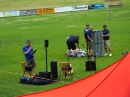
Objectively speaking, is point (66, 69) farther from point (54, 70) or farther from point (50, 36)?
point (50, 36)

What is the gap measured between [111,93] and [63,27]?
124 feet

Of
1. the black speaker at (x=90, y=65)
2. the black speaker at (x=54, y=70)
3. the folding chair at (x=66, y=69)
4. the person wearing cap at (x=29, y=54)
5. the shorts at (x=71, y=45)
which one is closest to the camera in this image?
the black speaker at (x=54, y=70)

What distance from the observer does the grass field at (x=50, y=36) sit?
26316 millimetres

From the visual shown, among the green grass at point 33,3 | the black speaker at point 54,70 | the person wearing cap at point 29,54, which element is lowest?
the black speaker at point 54,70

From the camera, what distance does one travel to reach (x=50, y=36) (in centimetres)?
4509

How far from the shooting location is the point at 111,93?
14.2 m

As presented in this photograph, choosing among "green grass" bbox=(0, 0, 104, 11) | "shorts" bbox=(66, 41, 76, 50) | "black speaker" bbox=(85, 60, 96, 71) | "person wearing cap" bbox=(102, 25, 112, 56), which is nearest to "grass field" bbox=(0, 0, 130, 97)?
"green grass" bbox=(0, 0, 104, 11)

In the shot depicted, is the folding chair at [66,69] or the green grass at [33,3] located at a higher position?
the green grass at [33,3]

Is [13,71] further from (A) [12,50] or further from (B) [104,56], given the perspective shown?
(A) [12,50]

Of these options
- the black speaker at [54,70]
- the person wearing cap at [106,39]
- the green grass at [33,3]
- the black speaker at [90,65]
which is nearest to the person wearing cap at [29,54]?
the black speaker at [54,70]

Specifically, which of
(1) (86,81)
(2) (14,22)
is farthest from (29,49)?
(2) (14,22)

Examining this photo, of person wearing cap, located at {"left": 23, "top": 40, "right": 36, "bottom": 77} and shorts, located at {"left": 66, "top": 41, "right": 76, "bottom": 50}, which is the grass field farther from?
person wearing cap, located at {"left": 23, "top": 40, "right": 36, "bottom": 77}

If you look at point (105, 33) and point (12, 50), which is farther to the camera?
point (12, 50)

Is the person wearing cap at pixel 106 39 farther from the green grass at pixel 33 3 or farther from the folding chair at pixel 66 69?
the green grass at pixel 33 3
